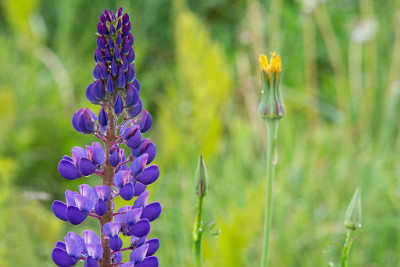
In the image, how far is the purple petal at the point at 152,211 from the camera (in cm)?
85

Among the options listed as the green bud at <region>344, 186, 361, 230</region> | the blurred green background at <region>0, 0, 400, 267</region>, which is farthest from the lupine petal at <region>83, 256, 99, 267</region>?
the blurred green background at <region>0, 0, 400, 267</region>

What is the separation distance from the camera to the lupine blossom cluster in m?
0.80

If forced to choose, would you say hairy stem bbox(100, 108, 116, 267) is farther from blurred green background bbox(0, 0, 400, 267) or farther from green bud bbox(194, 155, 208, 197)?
blurred green background bbox(0, 0, 400, 267)

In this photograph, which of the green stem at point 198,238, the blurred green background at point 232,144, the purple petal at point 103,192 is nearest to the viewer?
the purple petal at point 103,192

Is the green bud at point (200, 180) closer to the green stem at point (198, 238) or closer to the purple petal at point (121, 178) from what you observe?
the green stem at point (198, 238)

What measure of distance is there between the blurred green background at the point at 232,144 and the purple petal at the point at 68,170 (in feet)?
1.95

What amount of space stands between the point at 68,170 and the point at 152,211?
129 mm

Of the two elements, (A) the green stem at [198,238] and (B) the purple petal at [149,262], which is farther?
(A) the green stem at [198,238]

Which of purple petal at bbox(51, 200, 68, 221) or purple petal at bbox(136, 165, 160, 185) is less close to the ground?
purple petal at bbox(136, 165, 160, 185)

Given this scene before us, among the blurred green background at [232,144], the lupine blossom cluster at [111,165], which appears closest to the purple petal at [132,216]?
the lupine blossom cluster at [111,165]

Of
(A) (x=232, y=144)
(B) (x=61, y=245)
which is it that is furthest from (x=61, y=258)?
(A) (x=232, y=144)

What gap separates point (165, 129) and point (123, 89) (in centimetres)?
177

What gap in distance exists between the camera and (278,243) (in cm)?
214

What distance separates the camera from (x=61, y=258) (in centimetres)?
83
